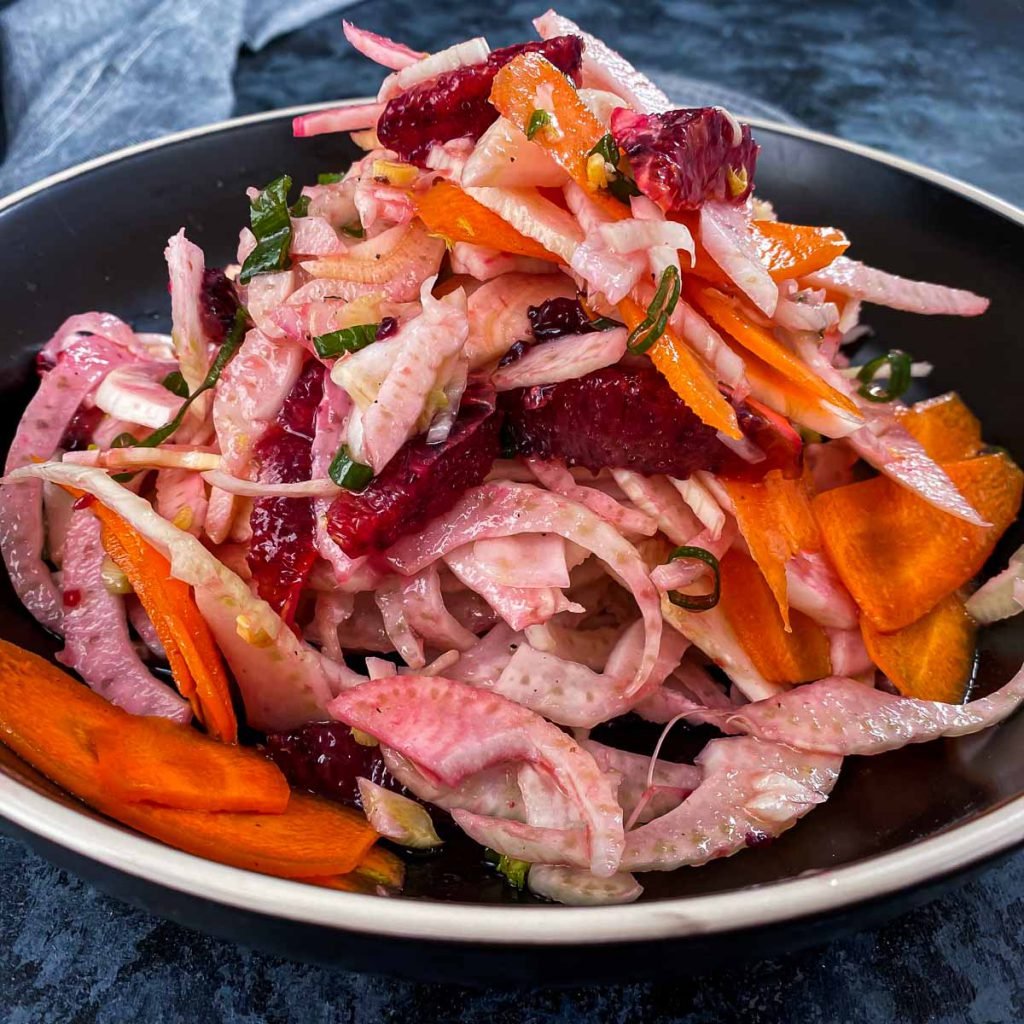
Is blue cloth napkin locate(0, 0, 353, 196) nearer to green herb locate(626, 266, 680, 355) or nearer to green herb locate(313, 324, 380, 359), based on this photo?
green herb locate(313, 324, 380, 359)

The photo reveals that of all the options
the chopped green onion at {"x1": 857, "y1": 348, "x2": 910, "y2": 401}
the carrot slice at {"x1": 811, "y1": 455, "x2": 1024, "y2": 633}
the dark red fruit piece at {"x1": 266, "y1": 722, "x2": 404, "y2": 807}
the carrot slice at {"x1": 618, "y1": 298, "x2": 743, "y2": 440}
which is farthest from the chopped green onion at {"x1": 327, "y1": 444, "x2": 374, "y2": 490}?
the chopped green onion at {"x1": 857, "y1": 348, "x2": 910, "y2": 401}

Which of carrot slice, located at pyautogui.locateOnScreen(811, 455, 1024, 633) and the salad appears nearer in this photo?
the salad

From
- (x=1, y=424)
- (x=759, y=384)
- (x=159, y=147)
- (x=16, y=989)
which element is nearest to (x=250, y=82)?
(x=159, y=147)

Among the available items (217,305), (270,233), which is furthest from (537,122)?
(217,305)

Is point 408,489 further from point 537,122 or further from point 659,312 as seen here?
point 537,122

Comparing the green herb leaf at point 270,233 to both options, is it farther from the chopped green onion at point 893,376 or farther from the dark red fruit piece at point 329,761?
the chopped green onion at point 893,376
